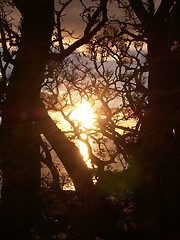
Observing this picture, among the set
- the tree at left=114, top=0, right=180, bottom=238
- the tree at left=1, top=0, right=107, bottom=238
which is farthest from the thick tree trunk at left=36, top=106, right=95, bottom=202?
the tree at left=114, top=0, right=180, bottom=238

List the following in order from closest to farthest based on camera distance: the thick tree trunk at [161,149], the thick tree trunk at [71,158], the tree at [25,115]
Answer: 1. the thick tree trunk at [161,149]
2. the tree at [25,115]
3. the thick tree trunk at [71,158]

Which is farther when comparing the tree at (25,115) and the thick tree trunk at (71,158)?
the thick tree trunk at (71,158)

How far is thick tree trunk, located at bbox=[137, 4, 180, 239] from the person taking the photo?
12.1ft

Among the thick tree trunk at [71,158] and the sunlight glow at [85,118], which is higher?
the sunlight glow at [85,118]

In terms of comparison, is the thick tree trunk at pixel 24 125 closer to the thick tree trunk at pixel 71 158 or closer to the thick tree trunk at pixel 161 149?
the thick tree trunk at pixel 71 158

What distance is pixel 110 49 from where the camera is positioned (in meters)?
10.1

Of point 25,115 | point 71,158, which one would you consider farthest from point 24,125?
A: point 71,158

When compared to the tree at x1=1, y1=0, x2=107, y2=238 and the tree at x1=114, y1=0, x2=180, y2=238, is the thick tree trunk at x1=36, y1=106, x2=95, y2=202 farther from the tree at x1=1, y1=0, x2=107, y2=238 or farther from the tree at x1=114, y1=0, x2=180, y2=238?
the tree at x1=114, y1=0, x2=180, y2=238

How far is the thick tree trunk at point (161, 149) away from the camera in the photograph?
368 cm

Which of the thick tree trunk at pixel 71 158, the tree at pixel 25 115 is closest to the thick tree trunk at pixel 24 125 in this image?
the tree at pixel 25 115

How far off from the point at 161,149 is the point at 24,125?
2.80 metres

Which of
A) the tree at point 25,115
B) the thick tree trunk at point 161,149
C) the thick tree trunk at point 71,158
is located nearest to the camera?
the thick tree trunk at point 161,149

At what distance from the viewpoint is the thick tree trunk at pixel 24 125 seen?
4195 millimetres

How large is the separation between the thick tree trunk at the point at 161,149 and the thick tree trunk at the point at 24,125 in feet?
7.56
